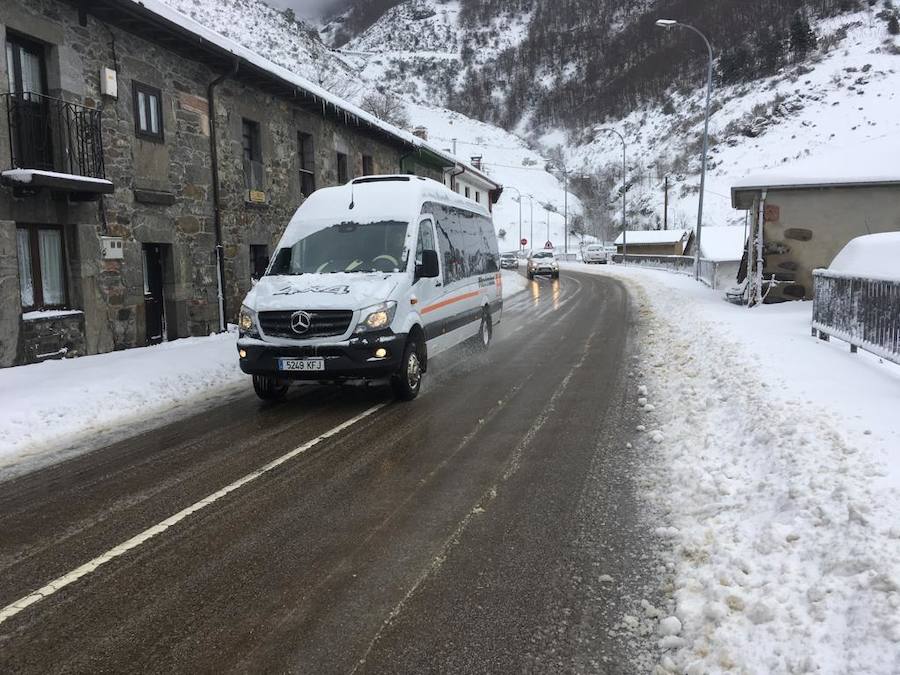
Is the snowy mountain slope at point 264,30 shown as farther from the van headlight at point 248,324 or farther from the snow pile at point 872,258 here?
the van headlight at point 248,324

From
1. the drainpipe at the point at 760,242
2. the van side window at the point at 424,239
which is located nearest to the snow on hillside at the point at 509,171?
the drainpipe at the point at 760,242

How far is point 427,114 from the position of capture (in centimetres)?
15012

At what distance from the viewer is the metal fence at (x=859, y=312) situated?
7.33 metres

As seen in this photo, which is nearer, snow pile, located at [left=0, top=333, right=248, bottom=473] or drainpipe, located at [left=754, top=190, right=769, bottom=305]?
snow pile, located at [left=0, top=333, right=248, bottom=473]

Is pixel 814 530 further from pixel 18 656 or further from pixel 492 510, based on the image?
pixel 18 656

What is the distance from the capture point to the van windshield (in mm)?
7840

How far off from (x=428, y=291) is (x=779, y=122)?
308 feet

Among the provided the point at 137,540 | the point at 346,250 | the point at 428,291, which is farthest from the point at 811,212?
the point at 137,540

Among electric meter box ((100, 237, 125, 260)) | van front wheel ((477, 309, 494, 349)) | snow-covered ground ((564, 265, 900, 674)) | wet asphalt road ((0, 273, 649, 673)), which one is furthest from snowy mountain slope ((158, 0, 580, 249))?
wet asphalt road ((0, 273, 649, 673))

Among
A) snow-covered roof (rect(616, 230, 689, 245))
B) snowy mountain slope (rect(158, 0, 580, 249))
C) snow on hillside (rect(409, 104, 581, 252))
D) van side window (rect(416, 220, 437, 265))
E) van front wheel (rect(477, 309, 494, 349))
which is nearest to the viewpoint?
van side window (rect(416, 220, 437, 265))

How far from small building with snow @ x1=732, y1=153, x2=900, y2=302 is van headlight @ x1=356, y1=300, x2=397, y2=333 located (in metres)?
12.5

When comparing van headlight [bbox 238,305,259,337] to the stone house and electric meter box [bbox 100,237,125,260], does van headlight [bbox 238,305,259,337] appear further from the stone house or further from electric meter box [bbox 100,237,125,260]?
electric meter box [bbox 100,237,125,260]

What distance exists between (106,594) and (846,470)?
440cm

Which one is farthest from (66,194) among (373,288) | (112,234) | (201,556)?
(201,556)
